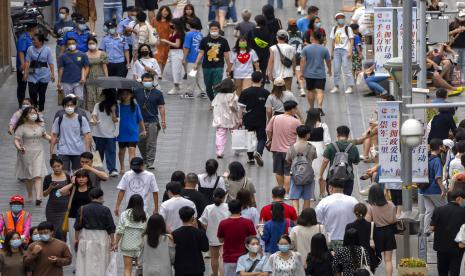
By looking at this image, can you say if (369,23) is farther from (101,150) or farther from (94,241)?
(94,241)

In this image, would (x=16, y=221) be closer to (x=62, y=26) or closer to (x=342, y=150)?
(x=342, y=150)

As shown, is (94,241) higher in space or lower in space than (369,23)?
lower

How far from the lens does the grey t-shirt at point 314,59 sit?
108ft

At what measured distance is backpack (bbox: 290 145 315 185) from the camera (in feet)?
86.2

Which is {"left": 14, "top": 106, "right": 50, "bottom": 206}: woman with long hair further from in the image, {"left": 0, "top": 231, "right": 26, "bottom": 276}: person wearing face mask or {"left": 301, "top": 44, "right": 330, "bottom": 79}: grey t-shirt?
{"left": 301, "top": 44, "right": 330, "bottom": 79}: grey t-shirt

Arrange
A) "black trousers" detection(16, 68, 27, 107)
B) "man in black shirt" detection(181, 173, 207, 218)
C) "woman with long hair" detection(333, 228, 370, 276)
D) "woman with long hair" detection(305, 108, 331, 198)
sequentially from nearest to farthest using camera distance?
"woman with long hair" detection(333, 228, 370, 276) → "man in black shirt" detection(181, 173, 207, 218) → "woman with long hair" detection(305, 108, 331, 198) → "black trousers" detection(16, 68, 27, 107)

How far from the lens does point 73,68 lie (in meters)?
32.8

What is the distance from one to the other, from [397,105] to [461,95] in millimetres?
13284

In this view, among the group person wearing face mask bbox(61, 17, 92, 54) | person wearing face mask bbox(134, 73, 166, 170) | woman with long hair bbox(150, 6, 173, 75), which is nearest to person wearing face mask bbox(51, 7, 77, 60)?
person wearing face mask bbox(61, 17, 92, 54)

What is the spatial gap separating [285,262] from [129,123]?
7.37 meters

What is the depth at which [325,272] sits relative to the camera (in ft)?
73.3

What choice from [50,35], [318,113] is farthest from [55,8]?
[318,113]

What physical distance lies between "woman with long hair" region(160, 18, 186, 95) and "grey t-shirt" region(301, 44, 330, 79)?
3358 millimetres

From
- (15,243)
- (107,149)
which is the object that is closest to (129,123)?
(107,149)
